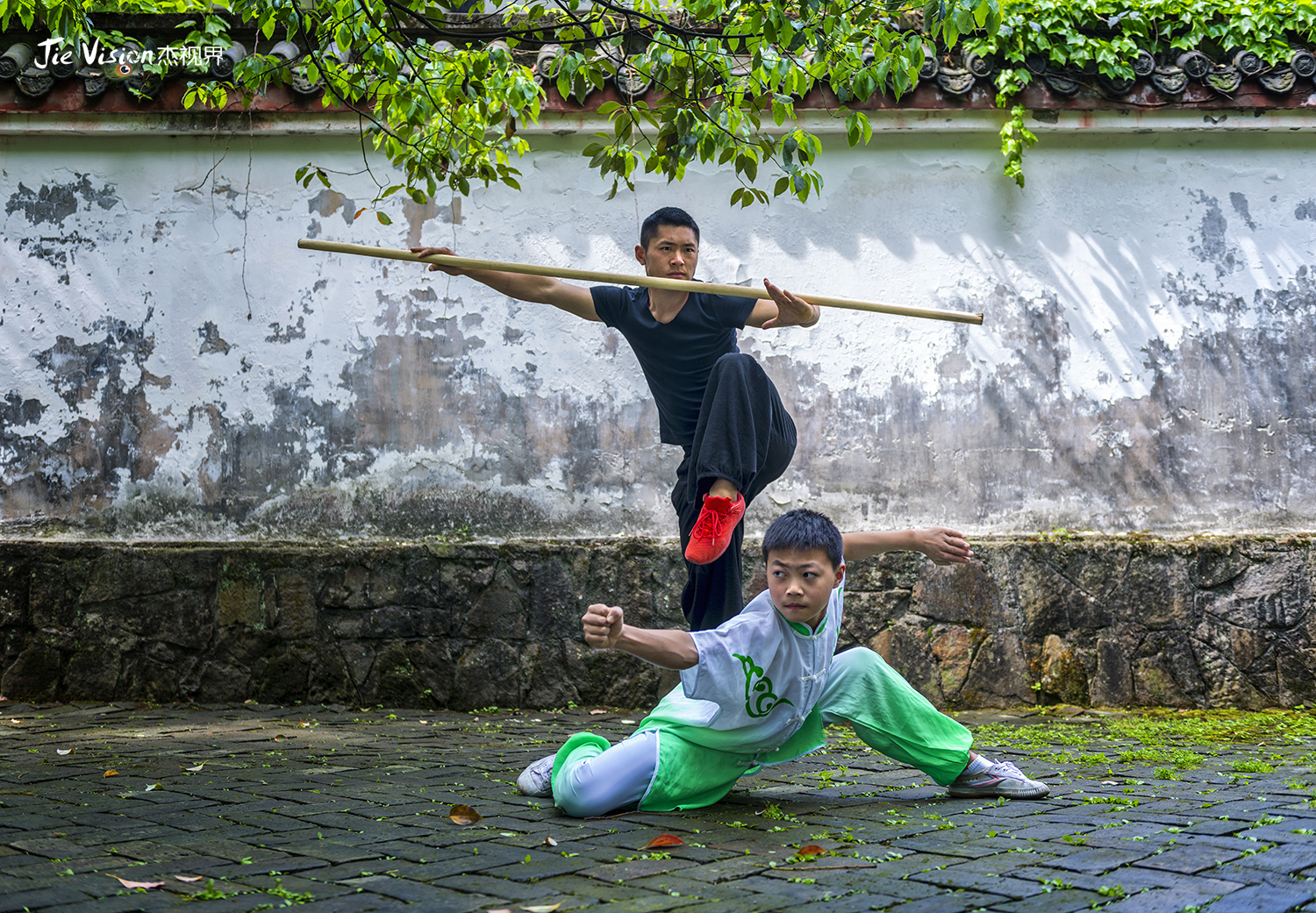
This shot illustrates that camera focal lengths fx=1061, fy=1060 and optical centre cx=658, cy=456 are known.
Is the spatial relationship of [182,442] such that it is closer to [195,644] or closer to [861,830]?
[195,644]

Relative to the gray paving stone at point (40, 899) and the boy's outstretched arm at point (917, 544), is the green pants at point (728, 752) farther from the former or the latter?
the gray paving stone at point (40, 899)

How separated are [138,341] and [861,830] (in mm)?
5156

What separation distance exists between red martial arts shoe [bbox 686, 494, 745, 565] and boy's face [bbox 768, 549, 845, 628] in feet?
1.36

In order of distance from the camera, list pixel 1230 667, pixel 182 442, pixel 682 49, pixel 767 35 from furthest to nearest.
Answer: pixel 182 442
pixel 1230 667
pixel 682 49
pixel 767 35

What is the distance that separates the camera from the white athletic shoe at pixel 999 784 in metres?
3.24

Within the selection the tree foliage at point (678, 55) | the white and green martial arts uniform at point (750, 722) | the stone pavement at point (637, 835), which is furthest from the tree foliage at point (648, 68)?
the stone pavement at point (637, 835)

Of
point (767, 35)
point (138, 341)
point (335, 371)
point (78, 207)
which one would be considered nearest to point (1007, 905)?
point (767, 35)

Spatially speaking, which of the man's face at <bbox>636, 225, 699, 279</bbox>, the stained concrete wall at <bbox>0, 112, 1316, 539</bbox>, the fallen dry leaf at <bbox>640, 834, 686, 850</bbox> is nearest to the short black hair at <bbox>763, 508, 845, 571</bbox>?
the fallen dry leaf at <bbox>640, 834, 686, 850</bbox>

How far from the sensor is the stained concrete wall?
604 cm

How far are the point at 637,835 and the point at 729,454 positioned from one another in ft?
4.17

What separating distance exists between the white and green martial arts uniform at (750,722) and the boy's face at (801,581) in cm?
6

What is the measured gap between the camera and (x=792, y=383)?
6.15 m

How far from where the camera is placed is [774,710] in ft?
9.87

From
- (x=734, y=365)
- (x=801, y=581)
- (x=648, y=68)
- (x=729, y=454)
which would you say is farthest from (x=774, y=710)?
(x=648, y=68)
